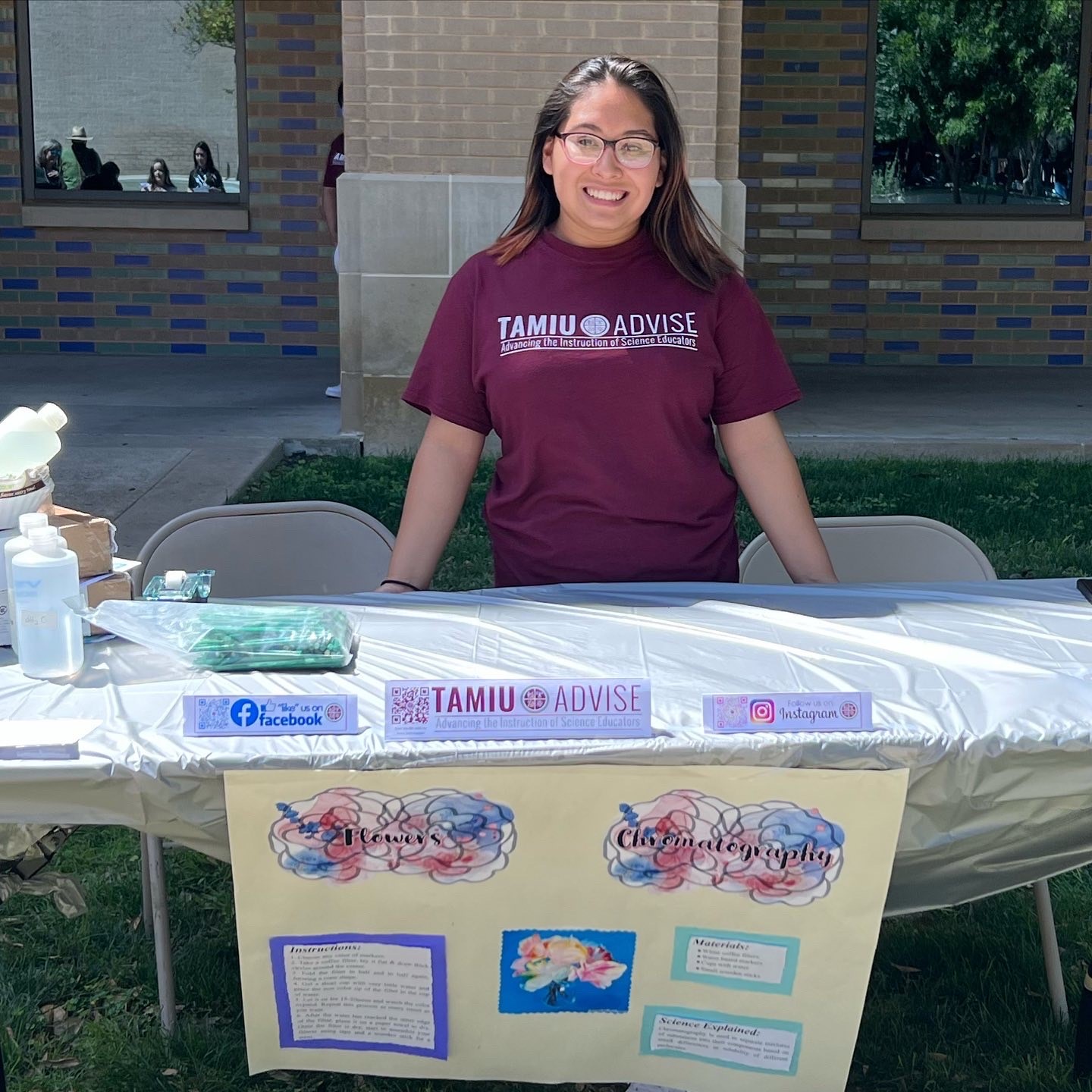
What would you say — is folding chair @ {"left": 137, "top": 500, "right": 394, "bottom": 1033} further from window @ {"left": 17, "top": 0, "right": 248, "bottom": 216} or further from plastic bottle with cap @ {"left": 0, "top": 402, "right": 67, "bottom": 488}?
window @ {"left": 17, "top": 0, "right": 248, "bottom": 216}

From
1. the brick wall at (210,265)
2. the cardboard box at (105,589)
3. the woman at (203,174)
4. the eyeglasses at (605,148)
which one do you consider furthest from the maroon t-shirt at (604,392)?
the woman at (203,174)

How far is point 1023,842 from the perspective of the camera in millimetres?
1909

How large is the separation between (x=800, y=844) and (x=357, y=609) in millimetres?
766

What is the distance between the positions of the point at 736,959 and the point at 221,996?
121 cm

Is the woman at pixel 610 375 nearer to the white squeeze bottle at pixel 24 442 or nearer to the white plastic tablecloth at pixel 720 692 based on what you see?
the white plastic tablecloth at pixel 720 692

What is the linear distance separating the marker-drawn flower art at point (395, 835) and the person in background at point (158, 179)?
893cm

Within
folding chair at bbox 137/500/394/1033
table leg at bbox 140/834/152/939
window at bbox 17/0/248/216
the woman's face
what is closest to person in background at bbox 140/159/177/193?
window at bbox 17/0/248/216

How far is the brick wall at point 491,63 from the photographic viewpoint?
6465 mm

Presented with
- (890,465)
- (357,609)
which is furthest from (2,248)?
(357,609)

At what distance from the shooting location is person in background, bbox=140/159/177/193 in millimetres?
9984

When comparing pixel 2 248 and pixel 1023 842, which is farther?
pixel 2 248

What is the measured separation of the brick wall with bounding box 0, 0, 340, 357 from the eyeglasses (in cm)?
758

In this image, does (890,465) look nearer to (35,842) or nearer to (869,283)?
(869,283)

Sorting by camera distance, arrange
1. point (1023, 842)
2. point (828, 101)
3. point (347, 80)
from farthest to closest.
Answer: point (828, 101)
point (347, 80)
point (1023, 842)
